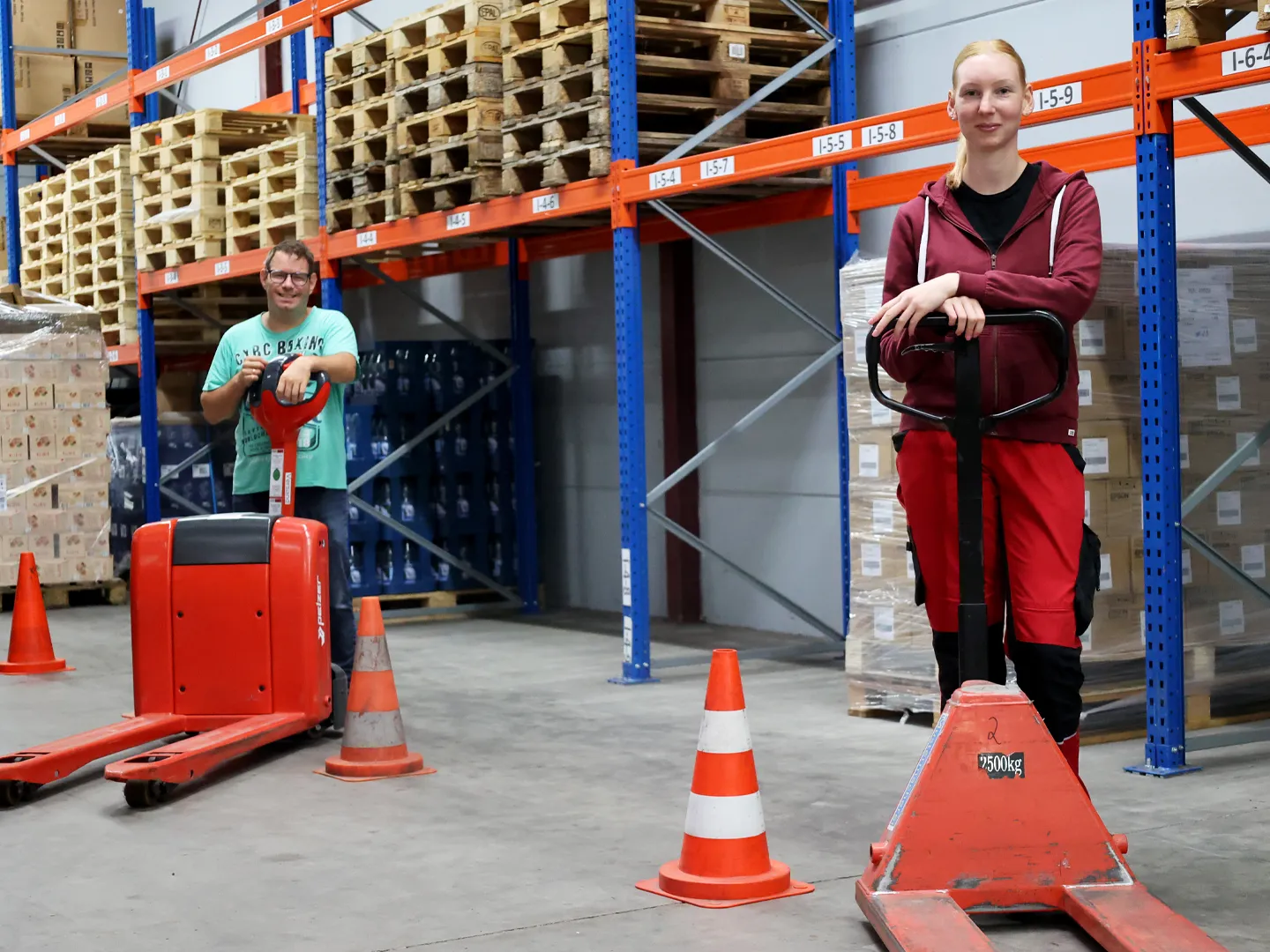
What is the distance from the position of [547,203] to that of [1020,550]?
17.3 feet

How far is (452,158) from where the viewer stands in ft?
30.7

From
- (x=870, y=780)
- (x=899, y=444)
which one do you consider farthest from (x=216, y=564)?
(x=899, y=444)

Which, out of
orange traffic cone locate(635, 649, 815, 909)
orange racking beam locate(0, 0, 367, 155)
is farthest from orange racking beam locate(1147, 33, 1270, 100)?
orange racking beam locate(0, 0, 367, 155)

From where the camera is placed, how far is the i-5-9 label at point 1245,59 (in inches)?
199

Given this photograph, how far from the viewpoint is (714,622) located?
1055 cm

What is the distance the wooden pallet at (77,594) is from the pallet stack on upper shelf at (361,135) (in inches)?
153

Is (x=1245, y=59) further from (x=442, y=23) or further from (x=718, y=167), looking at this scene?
(x=442, y=23)

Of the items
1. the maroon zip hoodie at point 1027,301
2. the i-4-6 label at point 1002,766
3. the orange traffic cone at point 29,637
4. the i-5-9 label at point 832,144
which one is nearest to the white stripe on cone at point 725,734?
the i-4-6 label at point 1002,766

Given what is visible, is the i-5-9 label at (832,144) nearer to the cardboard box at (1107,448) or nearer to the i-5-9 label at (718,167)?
the i-5-9 label at (718,167)

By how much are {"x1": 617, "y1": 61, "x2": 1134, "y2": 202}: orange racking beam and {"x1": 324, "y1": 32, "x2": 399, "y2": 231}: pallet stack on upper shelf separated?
243 cm

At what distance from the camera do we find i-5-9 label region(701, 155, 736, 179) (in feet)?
24.4

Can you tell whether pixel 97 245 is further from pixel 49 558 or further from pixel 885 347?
pixel 885 347

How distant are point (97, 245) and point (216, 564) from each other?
8.16 m

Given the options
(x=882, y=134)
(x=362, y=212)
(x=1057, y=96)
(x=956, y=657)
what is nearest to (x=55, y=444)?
(x=362, y=212)
